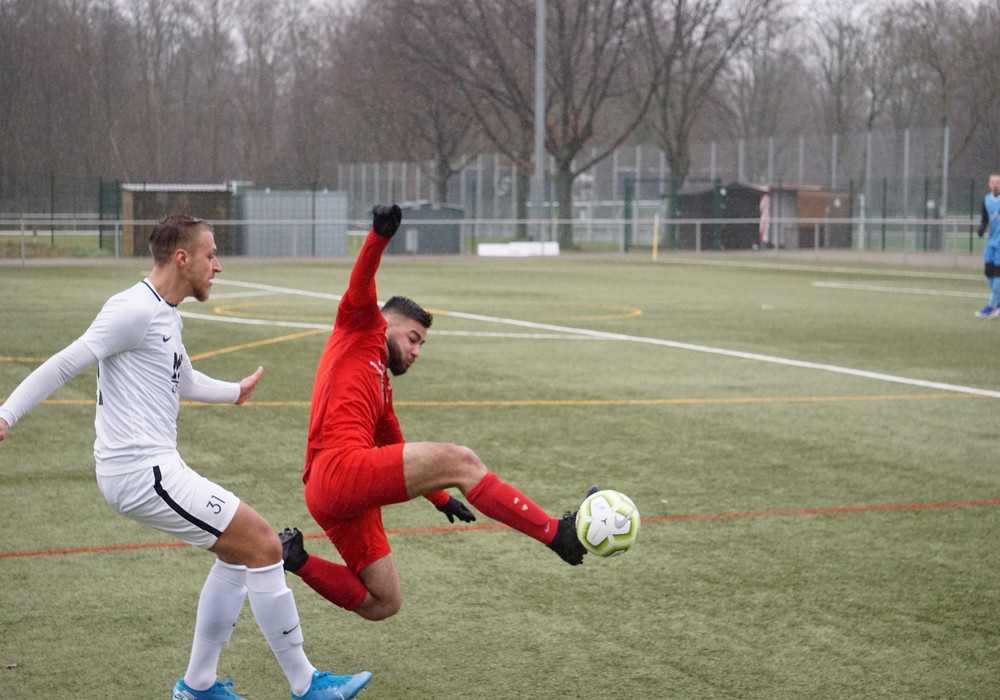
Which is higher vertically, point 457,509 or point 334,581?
point 457,509

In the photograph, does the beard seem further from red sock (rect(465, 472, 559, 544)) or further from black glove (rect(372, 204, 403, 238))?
red sock (rect(465, 472, 559, 544))

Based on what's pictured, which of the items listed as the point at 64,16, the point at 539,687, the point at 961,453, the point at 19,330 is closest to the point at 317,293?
the point at 19,330

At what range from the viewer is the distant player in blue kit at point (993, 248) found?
62.8 ft

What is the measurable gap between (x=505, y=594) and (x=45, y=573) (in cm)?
228

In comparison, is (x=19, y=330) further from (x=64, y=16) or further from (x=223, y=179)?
(x=223, y=179)

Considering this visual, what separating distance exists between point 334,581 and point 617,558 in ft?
6.50

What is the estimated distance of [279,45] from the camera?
200 ft

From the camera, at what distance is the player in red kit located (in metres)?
4.51

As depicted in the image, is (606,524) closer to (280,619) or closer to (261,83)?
(280,619)

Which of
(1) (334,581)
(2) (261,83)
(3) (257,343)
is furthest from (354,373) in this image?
(2) (261,83)

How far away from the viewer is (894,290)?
25344 mm

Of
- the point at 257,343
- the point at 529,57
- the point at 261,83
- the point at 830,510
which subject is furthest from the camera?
the point at 261,83

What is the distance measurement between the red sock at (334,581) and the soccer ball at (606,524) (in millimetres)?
971

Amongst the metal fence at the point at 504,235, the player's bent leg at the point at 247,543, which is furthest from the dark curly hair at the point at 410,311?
the metal fence at the point at 504,235
